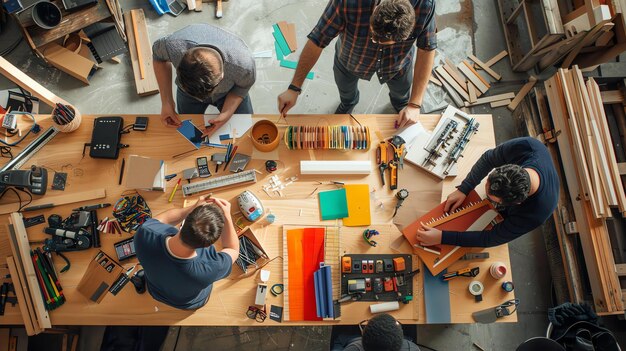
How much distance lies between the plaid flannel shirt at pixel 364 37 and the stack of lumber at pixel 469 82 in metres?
1.14

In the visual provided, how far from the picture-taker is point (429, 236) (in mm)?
2236

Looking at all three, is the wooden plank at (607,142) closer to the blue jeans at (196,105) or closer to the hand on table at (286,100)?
the hand on table at (286,100)

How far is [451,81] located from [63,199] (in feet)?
10.7

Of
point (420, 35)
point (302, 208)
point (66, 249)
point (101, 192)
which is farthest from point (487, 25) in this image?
point (66, 249)

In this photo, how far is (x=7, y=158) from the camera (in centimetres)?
247

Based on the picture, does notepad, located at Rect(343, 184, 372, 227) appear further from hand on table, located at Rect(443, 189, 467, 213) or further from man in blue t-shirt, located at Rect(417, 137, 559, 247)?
hand on table, located at Rect(443, 189, 467, 213)

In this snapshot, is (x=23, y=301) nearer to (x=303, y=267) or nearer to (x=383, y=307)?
(x=303, y=267)

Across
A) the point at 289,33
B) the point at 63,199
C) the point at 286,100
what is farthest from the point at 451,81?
the point at 63,199

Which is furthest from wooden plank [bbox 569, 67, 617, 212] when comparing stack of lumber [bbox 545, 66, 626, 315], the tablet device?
the tablet device

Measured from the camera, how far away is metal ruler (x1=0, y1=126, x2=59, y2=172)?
242 centimetres

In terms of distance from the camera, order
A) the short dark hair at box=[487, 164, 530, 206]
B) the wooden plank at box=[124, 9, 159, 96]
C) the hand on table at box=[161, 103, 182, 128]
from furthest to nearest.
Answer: the wooden plank at box=[124, 9, 159, 96] < the hand on table at box=[161, 103, 182, 128] < the short dark hair at box=[487, 164, 530, 206]

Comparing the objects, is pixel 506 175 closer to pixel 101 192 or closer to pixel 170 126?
pixel 170 126

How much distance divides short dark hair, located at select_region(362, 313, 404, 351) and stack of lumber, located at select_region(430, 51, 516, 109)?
2.45 metres

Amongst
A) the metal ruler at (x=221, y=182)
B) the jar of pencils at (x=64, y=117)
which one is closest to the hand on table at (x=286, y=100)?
the metal ruler at (x=221, y=182)
